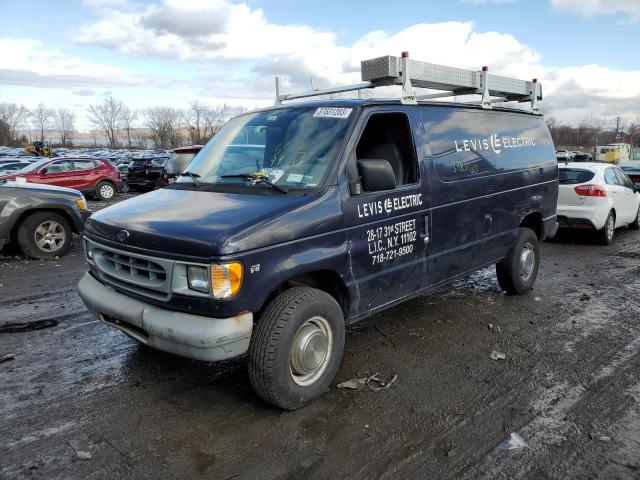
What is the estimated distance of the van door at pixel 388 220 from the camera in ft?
12.5

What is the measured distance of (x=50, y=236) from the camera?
8.68 m

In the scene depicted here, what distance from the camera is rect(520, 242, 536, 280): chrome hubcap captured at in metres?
6.06

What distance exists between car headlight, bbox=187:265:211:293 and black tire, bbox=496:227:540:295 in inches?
158

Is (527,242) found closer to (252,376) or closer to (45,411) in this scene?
(252,376)

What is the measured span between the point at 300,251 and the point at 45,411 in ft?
7.02

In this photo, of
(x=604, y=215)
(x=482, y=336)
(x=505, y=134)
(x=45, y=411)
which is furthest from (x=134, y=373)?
(x=604, y=215)

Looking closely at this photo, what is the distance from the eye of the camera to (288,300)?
11.0 feet

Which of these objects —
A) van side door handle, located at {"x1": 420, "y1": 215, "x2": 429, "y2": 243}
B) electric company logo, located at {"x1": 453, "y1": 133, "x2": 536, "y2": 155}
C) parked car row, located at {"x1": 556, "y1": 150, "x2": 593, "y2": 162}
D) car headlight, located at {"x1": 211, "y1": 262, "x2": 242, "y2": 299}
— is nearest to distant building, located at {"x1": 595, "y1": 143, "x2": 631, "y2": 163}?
parked car row, located at {"x1": 556, "y1": 150, "x2": 593, "y2": 162}

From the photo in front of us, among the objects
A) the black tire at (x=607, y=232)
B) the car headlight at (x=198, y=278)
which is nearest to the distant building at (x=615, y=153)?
the black tire at (x=607, y=232)

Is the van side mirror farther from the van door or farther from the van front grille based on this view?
the van front grille

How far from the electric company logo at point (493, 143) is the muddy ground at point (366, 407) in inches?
72.5

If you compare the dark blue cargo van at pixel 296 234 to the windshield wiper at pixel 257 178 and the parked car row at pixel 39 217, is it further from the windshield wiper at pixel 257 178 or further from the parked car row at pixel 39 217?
the parked car row at pixel 39 217

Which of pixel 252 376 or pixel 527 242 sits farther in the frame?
pixel 527 242

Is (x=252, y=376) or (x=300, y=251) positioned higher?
(x=300, y=251)
